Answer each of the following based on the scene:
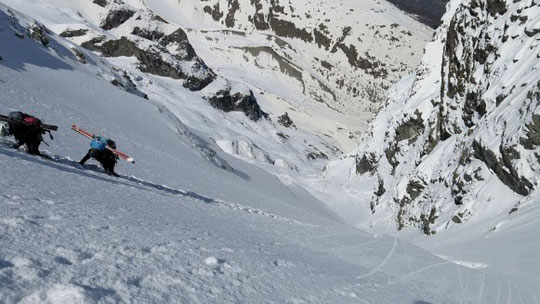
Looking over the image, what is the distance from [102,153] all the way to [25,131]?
7.47 feet

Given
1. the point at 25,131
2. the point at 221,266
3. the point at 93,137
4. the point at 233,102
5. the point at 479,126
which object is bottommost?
the point at 233,102

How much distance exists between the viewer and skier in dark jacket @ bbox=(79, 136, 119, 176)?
12.9m

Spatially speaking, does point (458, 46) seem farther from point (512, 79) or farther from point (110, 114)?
point (110, 114)

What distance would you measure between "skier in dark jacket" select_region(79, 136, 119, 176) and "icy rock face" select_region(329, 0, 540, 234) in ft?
62.3

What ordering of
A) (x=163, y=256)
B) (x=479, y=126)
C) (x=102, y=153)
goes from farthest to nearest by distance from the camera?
(x=479, y=126), (x=102, y=153), (x=163, y=256)

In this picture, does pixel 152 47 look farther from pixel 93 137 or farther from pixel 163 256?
pixel 163 256

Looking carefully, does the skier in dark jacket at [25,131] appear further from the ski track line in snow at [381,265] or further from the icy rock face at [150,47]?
the icy rock face at [150,47]

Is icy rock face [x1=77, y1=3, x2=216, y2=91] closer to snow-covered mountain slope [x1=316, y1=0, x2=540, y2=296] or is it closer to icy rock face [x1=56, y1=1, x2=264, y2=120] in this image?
icy rock face [x1=56, y1=1, x2=264, y2=120]

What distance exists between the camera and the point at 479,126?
29984 millimetres

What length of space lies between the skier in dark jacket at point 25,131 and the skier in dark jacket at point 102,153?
5.23ft

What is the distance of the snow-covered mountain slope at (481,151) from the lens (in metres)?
21.9

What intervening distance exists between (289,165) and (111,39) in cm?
4774

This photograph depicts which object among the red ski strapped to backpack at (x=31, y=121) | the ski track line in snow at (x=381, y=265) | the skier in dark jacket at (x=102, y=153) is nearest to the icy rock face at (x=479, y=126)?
the ski track line in snow at (x=381, y=265)

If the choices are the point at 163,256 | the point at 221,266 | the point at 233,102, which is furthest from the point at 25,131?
the point at 233,102
